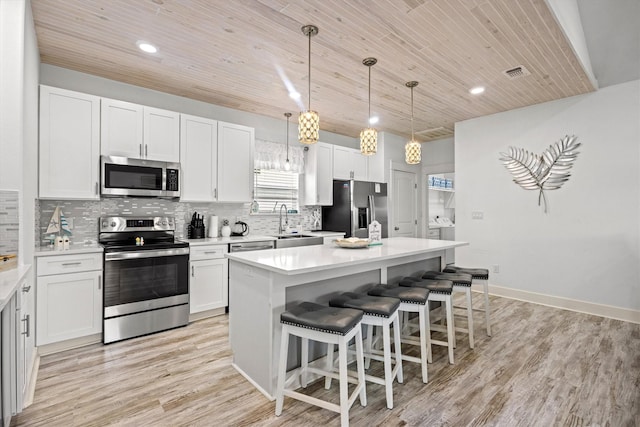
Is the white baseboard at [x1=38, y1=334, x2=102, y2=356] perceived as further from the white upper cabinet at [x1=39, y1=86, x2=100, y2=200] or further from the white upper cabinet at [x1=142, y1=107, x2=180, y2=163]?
the white upper cabinet at [x1=142, y1=107, x2=180, y2=163]

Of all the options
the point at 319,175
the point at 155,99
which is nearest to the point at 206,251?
the point at 155,99

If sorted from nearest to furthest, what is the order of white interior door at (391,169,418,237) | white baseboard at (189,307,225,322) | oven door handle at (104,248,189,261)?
1. oven door handle at (104,248,189,261)
2. white baseboard at (189,307,225,322)
3. white interior door at (391,169,418,237)

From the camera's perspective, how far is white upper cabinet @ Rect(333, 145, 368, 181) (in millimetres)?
5367

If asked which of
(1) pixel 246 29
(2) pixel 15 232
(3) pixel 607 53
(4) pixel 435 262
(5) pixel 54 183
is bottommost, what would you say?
(4) pixel 435 262

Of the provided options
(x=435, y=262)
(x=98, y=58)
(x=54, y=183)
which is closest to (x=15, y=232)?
(x=54, y=183)

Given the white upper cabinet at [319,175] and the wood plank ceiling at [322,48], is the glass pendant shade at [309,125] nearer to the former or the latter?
the wood plank ceiling at [322,48]

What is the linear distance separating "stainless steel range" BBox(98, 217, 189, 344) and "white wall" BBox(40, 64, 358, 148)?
141cm

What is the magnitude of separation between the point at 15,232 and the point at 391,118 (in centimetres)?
455

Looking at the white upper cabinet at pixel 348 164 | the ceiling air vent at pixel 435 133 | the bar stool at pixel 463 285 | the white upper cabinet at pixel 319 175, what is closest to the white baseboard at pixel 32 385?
the bar stool at pixel 463 285

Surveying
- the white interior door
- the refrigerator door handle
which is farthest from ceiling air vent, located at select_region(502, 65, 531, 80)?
the white interior door

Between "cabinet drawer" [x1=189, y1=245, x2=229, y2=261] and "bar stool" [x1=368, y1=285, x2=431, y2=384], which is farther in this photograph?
"cabinet drawer" [x1=189, y1=245, x2=229, y2=261]

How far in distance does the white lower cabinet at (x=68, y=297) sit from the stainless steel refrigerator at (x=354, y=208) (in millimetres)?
3312

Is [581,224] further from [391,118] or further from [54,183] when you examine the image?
[54,183]

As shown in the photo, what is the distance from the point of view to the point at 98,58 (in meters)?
3.03
